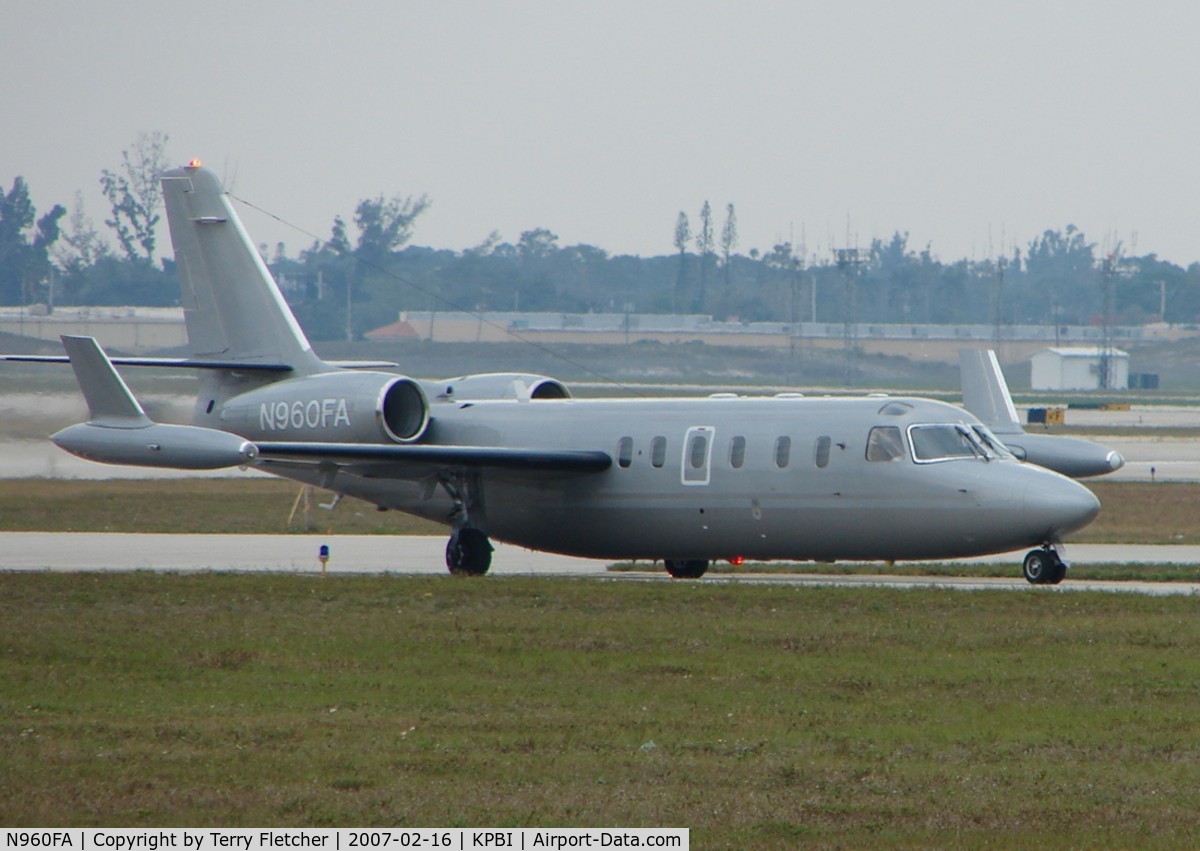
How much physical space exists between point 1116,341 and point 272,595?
16177 centimetres

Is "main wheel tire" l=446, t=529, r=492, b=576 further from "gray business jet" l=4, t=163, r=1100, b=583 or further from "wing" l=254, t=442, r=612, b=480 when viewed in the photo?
"wing" l=254, t=442, r=612, b=480

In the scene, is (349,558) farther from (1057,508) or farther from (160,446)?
(1057,508)

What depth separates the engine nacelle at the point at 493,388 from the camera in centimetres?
2945

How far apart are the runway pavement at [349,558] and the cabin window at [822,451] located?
1.60 m

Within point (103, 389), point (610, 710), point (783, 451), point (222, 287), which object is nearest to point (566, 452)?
point (783, 451)

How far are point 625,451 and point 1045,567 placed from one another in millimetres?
6186

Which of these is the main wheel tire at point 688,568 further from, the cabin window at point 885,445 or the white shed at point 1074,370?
the white shed at point 1074,370

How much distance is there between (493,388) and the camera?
29594 mm

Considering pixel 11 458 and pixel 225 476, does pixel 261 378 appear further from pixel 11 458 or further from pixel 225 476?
pixel 225 476

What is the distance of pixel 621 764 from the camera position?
37.6 feet

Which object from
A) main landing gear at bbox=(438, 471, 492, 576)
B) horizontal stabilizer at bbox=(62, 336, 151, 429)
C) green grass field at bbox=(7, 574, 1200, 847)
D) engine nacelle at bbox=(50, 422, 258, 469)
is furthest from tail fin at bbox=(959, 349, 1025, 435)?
horizontal stabilizer at bbox=(62, 336, 151, 429)

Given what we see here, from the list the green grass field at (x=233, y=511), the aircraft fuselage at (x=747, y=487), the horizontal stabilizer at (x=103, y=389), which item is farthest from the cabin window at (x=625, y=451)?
the green grass field at (x=233, y=511)

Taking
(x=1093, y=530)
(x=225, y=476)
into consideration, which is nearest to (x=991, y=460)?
(x=1093, y=530)

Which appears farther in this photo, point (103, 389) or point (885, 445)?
point (103, 389)
